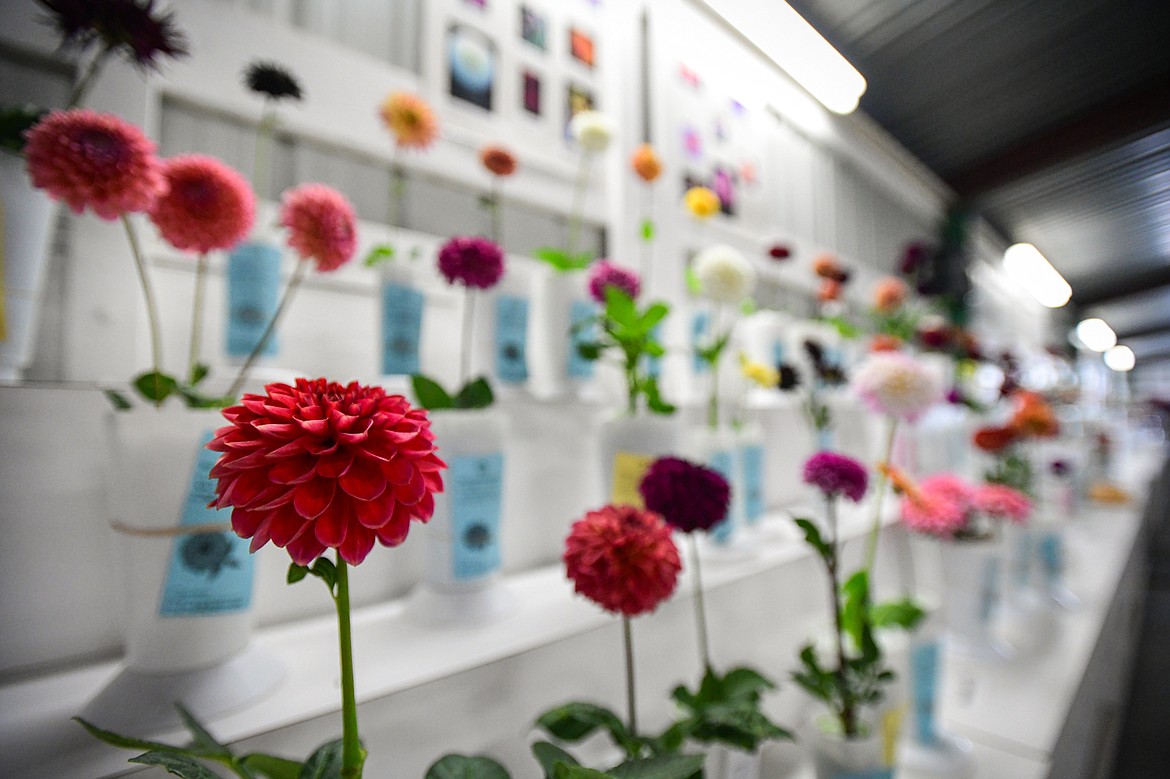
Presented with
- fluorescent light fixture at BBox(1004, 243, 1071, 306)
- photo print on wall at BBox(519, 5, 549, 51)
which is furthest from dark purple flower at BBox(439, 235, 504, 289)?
fluorescent light fixture at BBox(1004, 243, 1071, 306)

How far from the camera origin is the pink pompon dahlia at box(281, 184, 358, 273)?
435 mm

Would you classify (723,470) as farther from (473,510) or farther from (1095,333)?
(1095,333)

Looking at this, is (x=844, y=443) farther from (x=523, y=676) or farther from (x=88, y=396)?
(x=88, y=396)

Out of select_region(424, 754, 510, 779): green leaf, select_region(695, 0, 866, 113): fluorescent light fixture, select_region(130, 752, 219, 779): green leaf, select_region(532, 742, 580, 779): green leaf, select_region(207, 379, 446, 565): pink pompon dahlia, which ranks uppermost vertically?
select_region(695, 0, 866, 113): fluorescent light fixture

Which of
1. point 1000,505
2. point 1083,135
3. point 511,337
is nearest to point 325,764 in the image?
point 511,337

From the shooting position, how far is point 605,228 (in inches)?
39.1

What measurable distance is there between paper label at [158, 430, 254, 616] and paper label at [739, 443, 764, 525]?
78cm

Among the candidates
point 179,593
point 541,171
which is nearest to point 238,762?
point 179,593

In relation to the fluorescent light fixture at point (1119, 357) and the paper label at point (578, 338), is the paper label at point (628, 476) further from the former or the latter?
the fluorescent light fixture at point (1119, 357)

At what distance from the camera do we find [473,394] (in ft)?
1.84

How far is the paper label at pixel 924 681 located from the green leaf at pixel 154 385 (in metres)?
0.99

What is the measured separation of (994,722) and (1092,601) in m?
0.86

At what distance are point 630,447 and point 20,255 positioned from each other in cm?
61

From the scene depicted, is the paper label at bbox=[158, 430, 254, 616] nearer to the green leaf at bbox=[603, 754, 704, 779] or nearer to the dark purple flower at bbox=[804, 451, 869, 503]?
the green leaf at bbox=[603, 754, 704, 779]
